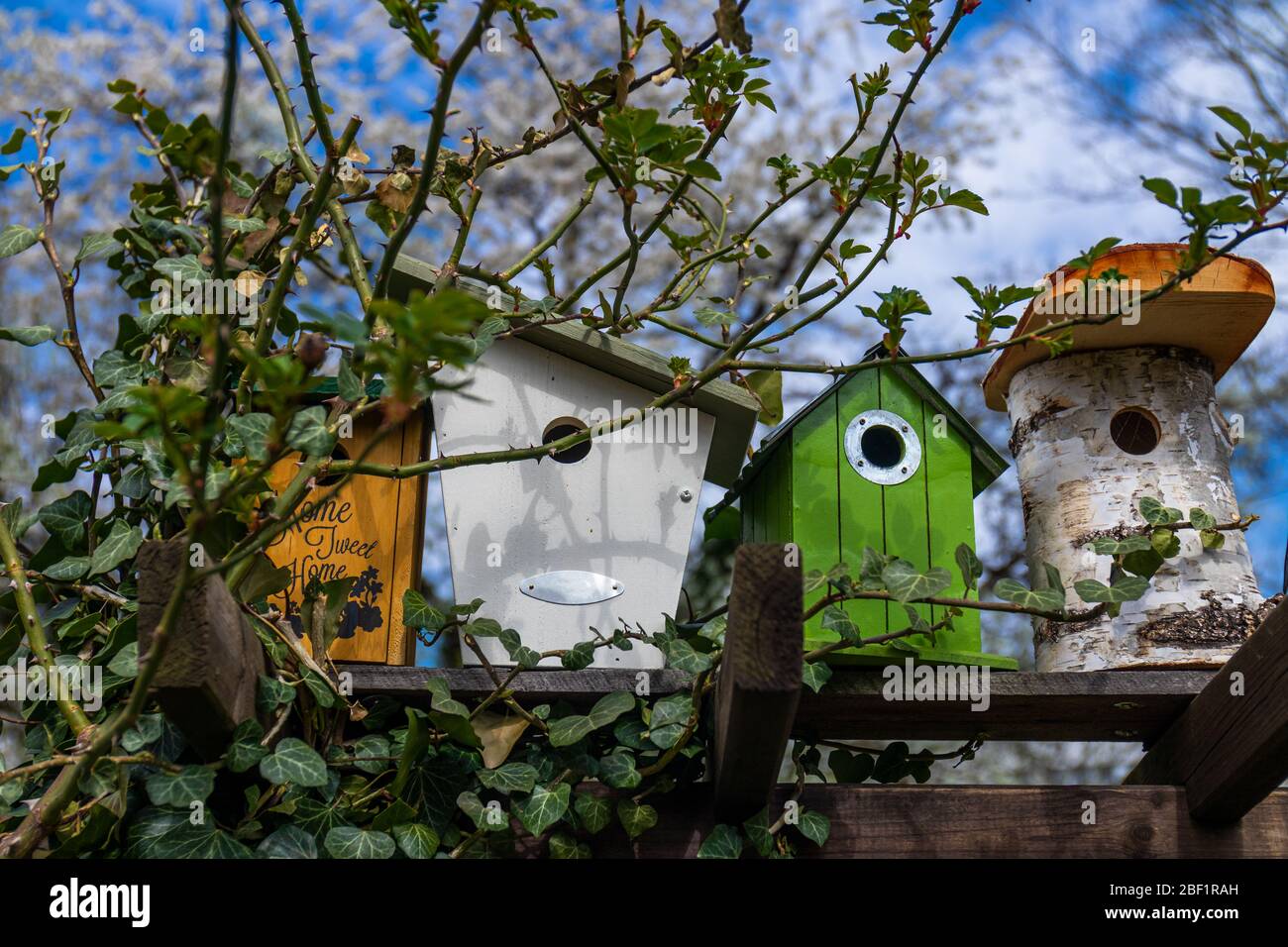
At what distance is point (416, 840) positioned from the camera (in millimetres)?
1411

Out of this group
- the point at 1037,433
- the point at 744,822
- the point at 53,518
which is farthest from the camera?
the point at 1037,433

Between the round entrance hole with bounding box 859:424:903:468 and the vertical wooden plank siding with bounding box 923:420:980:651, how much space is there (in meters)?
0.04

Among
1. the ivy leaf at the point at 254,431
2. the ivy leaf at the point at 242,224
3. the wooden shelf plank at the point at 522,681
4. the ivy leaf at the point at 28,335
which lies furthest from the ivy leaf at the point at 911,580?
the ivy leaf at the point at 28,335

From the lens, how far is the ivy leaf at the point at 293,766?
1353 millimetres

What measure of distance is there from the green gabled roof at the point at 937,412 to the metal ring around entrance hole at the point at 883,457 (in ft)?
0.18

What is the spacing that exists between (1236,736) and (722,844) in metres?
0.65

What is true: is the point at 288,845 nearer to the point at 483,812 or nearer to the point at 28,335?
the point at 483,812

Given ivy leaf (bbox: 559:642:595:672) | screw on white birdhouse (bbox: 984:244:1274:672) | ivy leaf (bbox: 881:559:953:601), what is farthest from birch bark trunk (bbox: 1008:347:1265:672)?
ivy leaf (bbox: 559:642:595:672)

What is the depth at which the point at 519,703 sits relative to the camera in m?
1.59

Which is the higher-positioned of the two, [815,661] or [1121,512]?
[1121,512]
